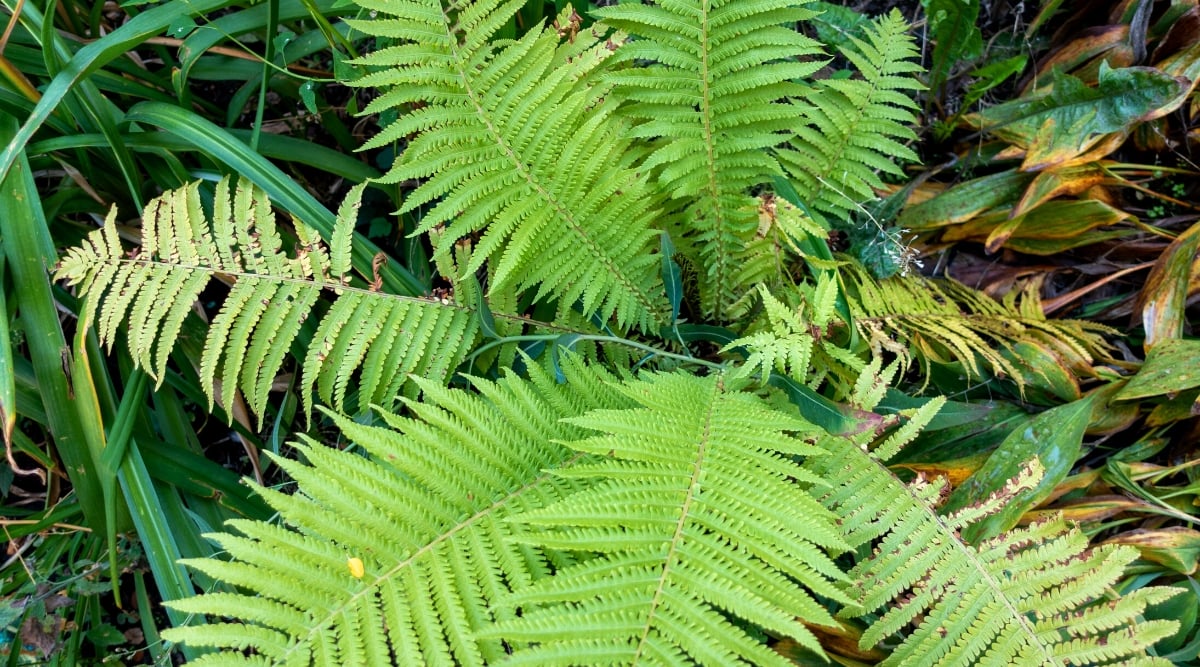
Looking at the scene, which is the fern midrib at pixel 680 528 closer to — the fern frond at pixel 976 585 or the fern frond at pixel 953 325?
the fern frond at pixel 976 585

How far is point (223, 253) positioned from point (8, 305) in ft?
1.55

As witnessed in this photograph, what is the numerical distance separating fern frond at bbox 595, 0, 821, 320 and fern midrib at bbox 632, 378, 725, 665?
0.53 meters

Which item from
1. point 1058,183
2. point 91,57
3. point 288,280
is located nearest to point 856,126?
point 1058,183

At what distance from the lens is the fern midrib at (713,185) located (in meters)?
1.51

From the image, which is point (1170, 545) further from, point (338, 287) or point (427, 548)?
point (338, 287)

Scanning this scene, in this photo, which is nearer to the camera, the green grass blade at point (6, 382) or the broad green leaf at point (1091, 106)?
the green grass blade at point (6, 382)

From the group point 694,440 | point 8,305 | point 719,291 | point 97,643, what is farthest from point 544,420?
point 97,643

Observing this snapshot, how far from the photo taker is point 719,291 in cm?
176

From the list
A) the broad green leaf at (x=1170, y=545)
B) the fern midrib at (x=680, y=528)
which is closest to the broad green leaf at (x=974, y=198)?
the broad green leaf at (x=1170, y=545)

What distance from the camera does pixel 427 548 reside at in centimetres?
111

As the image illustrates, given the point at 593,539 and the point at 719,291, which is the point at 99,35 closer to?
the point at 719,291

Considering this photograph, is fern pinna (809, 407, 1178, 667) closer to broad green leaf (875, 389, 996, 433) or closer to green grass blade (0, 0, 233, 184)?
broad green leaf (875, 389, 996, 433)

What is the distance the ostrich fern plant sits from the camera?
39.9 inches

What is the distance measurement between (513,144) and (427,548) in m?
0.79
